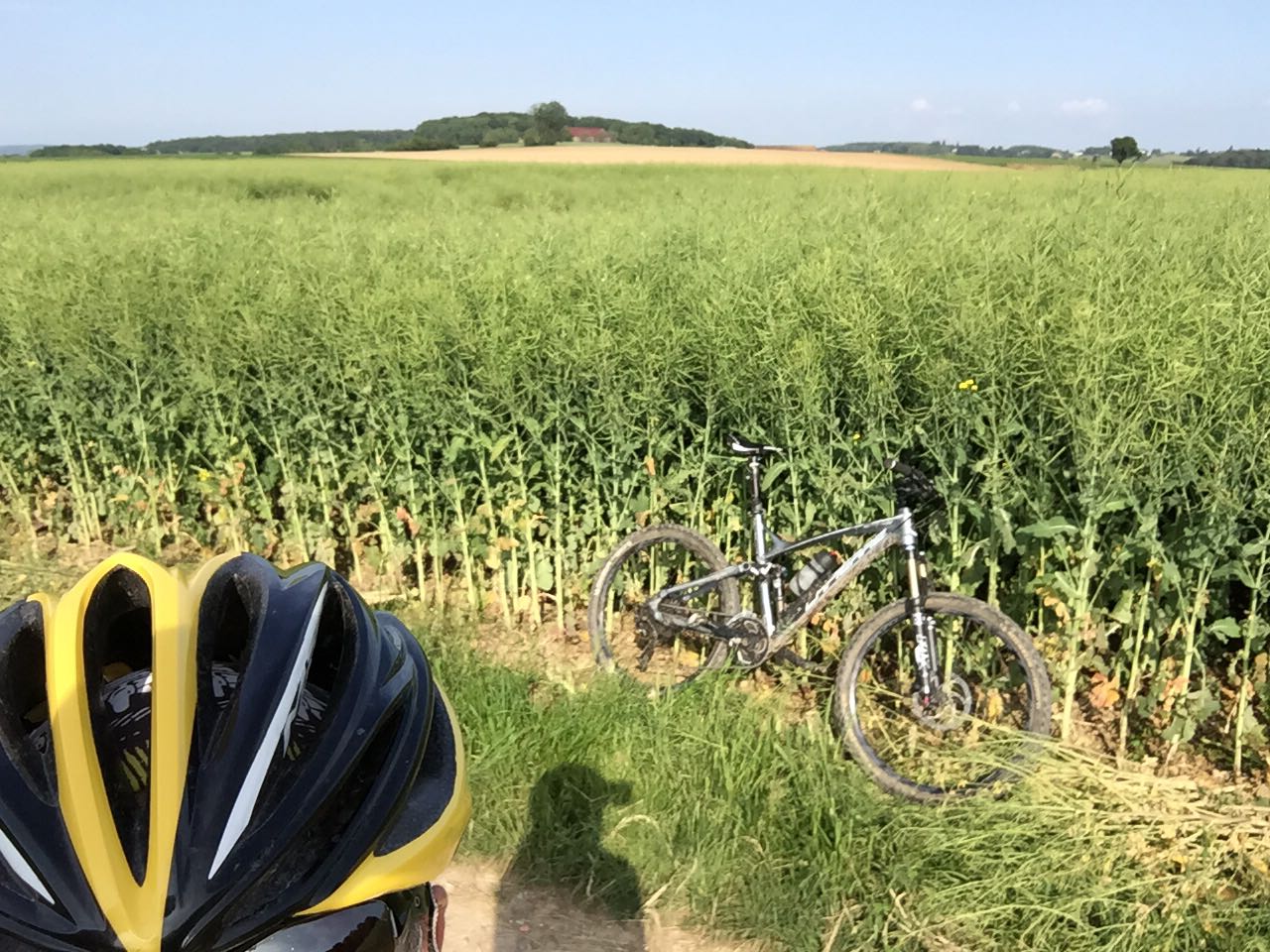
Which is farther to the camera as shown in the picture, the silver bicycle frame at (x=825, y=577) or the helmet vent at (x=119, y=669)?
the silver bicycle frame at (x=825, y=577)

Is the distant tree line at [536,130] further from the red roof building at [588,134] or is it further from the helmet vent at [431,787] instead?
the helmet vent at [431,787]

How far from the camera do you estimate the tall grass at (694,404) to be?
158 inches

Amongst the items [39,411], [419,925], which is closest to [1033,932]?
[419,925]

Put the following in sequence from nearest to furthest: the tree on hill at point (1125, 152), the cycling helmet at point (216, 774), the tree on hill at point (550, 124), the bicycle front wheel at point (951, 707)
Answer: the cycling helmet at point (216, 774) < the bicycle front wheel at point (951, 707) < the tree on hill at point (1125, 152) < the tree on hill at point (550, 124)

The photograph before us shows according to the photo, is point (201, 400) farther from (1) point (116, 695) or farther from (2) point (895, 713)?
(1) point (116, 695)

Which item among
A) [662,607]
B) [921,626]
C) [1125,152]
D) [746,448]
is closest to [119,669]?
[921,626]

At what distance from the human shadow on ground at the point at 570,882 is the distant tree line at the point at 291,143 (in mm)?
61397

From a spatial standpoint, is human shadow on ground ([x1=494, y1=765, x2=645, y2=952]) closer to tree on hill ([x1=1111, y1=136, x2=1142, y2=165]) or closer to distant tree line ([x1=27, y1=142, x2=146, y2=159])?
tree on hill ([x1=1111, y1=136, x2=1142, y2=165])

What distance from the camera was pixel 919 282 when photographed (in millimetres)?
4824

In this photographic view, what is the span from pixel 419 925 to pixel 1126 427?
3273 millimetres

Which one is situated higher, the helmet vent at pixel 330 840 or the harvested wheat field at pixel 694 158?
the harvested wheat field at pixel 694 158

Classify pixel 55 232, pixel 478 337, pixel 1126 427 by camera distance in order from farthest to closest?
pixel 55 232
pixel 478 337
pixel 1126 427

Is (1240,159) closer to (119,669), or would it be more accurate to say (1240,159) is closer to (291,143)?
(119,669)

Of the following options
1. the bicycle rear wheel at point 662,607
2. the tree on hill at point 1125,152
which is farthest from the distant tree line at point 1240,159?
the bicycle rear wheel at point 662,607
